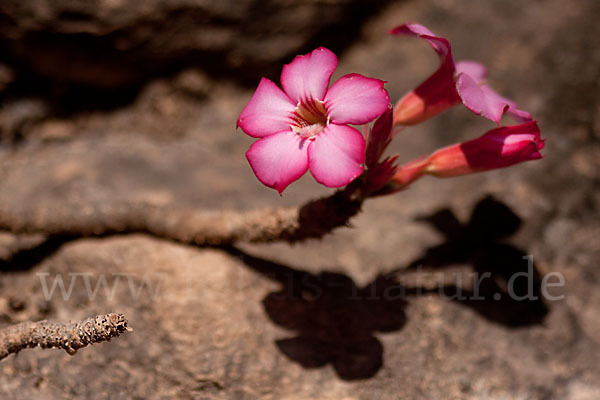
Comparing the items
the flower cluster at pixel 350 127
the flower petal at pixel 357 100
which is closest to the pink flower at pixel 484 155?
the flower cluster at pixel 350 127

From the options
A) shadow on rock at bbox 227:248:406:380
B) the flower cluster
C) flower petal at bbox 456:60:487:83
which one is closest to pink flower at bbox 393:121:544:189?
the flower cluster

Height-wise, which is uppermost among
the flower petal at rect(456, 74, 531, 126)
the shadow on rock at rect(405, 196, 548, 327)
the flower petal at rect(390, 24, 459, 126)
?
the flower petal at rect(390, 24, 459, 126)

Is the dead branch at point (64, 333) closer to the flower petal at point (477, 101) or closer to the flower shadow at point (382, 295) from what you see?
the flower shadow at point (382, 295)

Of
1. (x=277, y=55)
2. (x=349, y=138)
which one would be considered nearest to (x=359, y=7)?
(x=277, y=55)

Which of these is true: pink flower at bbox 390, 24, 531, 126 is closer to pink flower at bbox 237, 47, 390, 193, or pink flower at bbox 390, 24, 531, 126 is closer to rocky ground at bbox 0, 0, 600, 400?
pink flower at bbox 237, 47, 390, 193

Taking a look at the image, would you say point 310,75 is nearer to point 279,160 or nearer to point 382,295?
point 279,160

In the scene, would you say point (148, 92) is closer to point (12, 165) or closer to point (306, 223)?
point (12, 165)
